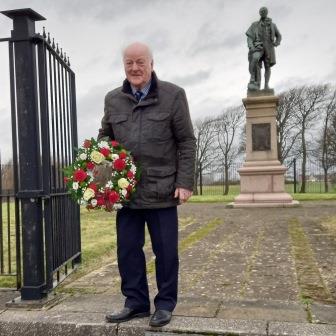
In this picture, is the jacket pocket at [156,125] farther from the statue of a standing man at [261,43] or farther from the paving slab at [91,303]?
the statue of a standing man at [261,43]

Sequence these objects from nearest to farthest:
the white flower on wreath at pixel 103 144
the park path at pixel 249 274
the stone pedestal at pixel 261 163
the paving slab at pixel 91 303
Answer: the white flower on wreath at pixel 103 144
the paving slab at pixel 91 303
the park path at pixel 249 274
the stone pedestal at pixel 261 163

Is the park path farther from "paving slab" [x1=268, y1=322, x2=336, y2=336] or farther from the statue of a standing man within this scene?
the statue of a standing man

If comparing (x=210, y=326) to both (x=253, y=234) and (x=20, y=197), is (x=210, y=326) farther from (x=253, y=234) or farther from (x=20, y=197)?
(x=253, y=234)

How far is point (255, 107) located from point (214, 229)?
7950mm

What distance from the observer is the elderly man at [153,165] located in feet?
11.3

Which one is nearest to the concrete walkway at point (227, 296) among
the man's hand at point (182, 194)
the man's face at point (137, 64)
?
the man's hand at point (182, 194)

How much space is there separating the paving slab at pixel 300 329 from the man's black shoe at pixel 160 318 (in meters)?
0.72

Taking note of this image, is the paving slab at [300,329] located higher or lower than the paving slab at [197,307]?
higher

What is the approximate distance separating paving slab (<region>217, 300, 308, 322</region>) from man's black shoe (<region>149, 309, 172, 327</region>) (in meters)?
0.40

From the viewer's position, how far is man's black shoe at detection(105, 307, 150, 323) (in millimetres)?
3508

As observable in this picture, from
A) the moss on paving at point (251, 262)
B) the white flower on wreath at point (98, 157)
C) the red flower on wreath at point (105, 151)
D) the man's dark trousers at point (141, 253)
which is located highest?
the red flower on wreath at point (105, 151)

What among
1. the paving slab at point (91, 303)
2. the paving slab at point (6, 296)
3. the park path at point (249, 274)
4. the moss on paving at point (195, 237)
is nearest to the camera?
the paving slab at point (91, 303)

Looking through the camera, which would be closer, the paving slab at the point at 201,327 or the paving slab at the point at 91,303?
the paving slab at the point at 201,327

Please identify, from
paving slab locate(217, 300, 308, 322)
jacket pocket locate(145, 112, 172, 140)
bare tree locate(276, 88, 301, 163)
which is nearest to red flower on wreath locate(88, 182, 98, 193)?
jacket pocket locate(145, 112, 172, 140)
